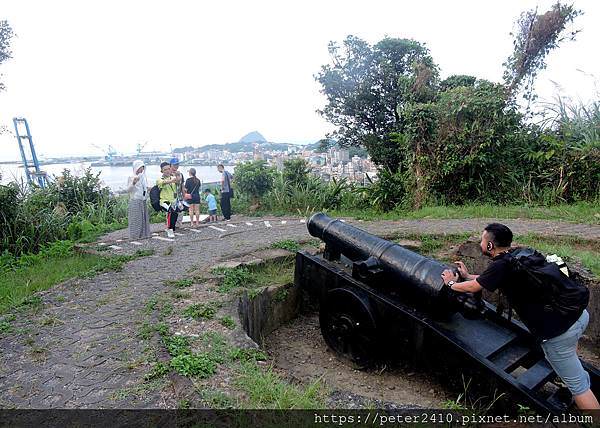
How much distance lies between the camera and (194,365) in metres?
2.60

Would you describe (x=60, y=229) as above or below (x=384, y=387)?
above

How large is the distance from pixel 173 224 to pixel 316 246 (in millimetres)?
2878

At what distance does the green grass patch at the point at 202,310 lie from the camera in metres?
3.43

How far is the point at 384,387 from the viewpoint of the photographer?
3277mm

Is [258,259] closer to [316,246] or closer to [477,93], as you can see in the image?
[316,246]

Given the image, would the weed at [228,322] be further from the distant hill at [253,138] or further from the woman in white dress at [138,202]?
the distant hill at [253,138]

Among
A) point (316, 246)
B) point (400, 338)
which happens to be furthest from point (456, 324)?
point (316, 246)

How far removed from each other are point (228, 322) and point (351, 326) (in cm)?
101

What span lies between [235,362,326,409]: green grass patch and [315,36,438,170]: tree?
10127mm

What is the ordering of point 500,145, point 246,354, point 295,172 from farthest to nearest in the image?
point 295,172, point 500,145, point 246,354

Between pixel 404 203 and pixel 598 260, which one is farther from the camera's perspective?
pixel 404 203

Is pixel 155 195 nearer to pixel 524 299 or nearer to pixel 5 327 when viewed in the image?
pixel 5 327

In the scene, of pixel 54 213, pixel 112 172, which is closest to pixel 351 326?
pixel 54 213

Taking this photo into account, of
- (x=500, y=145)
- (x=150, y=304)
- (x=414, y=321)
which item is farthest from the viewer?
(x=500, y=145)
